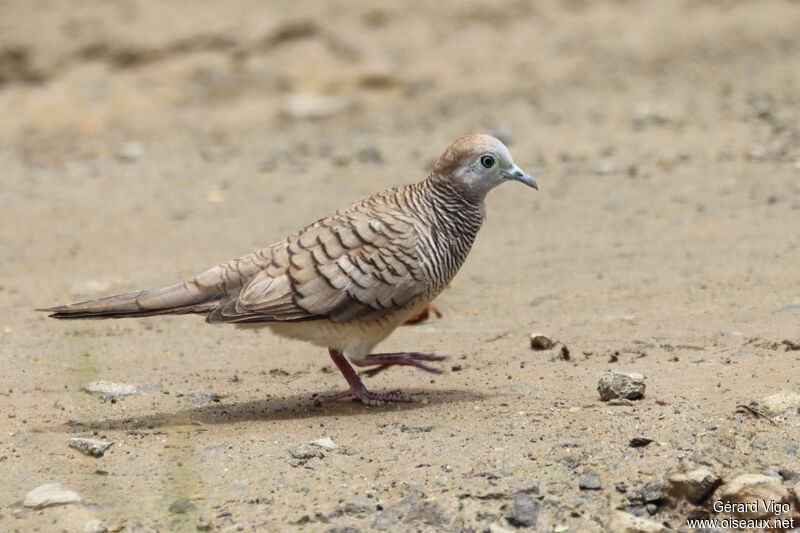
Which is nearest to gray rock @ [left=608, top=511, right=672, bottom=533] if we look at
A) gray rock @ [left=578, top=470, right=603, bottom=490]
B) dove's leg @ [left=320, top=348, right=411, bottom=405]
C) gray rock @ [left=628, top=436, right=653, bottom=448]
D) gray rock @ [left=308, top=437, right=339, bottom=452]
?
gray rock @ [left=578, top=470, right=603, bottom=490]

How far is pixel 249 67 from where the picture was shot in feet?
38.3

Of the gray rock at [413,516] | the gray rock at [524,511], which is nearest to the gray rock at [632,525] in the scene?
the gray rock at [524,511]

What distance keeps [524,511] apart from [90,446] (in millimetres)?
1797

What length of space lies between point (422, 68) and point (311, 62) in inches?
49.2

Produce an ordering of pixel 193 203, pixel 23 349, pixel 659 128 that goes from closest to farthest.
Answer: pixel 23 349
pixel 193 203
pixel 659 128

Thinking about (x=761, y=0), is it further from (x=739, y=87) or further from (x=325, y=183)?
(x=325, y=183)

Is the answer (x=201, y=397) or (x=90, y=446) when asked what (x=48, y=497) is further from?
(x=201, y=397)

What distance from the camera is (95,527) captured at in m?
3.57

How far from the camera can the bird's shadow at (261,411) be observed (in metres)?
4.57

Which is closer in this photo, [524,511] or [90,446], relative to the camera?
[524,511]

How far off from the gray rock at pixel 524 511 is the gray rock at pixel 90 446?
5.58ft

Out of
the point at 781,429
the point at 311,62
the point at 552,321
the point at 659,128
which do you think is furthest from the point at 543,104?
the point at 781,429

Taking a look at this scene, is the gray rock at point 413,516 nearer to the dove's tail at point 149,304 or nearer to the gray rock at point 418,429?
the gray rock at point 418,429

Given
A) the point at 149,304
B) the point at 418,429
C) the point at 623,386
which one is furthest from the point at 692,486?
the point at 149,304
